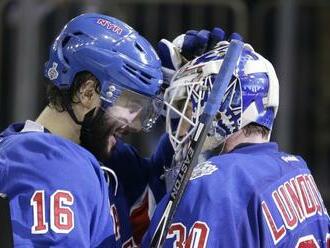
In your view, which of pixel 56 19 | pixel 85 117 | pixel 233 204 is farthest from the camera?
pixel 56 19

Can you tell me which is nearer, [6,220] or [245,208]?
[245,208]

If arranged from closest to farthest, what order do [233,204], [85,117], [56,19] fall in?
1. [233,204]
2. [85,117]
3. [56,19]

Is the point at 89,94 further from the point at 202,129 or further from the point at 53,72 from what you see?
the point at 202,129

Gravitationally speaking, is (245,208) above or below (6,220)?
above

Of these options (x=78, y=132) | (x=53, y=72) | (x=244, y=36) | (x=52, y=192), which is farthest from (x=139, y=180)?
(x=244, y=36)

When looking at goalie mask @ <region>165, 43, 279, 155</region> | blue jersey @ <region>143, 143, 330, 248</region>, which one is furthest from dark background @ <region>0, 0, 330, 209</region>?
blue jersey @ <region>143, 143, 330, 248</region>

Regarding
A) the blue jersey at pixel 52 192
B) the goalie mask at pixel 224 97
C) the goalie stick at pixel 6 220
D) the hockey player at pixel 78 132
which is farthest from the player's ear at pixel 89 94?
the goalie stick at pixel 6 220

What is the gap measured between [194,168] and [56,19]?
11.9 ft

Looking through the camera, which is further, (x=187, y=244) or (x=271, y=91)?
(x=271, y=91)

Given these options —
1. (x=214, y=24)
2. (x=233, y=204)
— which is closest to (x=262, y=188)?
(x=233, y=204)

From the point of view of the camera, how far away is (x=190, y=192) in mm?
3363

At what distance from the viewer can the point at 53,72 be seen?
3555 millimetres

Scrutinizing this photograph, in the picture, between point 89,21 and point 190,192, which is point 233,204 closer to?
point 190,192

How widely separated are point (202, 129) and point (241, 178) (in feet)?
0.69
